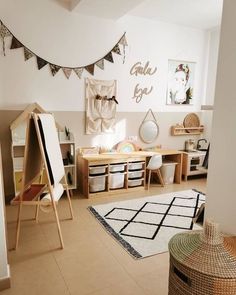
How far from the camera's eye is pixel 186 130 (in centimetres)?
491

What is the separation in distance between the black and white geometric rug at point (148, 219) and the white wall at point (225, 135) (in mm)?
1148

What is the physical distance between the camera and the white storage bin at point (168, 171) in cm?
433

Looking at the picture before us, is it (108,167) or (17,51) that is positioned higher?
(17,51)

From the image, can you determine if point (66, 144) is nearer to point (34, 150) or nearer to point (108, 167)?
point (108, 167)

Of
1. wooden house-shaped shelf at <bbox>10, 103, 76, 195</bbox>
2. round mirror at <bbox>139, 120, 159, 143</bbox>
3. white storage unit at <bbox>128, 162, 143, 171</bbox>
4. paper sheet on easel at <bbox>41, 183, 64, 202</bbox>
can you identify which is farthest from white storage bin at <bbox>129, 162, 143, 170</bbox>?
paper sheet on easel at <bbox>41, 183, 64, 202</bbox>

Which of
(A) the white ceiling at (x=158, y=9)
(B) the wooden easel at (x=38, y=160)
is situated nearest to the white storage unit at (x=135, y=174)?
(B) the wooden easel at (x=38, y=160)

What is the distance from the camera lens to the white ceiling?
3.22m

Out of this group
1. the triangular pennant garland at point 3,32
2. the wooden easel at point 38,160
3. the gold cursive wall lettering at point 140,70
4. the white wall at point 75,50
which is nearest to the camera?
the wooden easel at point 38,160

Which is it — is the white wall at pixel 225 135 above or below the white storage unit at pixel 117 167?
above

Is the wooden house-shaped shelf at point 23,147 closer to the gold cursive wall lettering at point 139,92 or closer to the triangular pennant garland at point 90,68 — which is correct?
the triangular pennant garland at point 90,68

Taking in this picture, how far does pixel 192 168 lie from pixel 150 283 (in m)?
3.03

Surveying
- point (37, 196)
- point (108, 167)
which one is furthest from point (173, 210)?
point (37, 196)

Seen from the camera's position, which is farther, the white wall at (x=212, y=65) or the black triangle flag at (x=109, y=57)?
the white wall at (x=212, y=65)

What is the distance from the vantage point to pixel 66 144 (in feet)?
12.7
